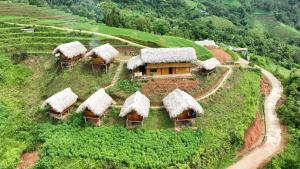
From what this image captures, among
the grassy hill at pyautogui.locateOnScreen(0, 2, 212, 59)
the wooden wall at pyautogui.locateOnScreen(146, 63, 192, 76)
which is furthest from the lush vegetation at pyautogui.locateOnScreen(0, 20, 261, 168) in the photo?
the grassy hill at pyautogui.locateOnScreen(0, 2, 212, 59)

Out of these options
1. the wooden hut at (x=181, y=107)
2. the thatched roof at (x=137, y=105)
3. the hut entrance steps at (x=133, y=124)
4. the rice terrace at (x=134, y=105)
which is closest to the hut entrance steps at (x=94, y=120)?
the rice terrace at (x=134, y=105)

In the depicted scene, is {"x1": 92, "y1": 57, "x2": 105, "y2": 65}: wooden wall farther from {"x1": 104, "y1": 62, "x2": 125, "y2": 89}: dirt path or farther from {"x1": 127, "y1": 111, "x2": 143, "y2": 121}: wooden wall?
{"x1": 127, "y1": 111, "x2": 143, "y2": 121}: wooden wall

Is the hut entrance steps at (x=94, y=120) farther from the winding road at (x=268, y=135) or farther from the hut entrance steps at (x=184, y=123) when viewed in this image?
the hut entrance steps at (x=184, y=123)

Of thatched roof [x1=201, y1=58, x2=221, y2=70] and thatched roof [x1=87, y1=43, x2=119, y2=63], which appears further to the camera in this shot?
thatched roof [x1=201, y1=58, x2=221, y2=70]

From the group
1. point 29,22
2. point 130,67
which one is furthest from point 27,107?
point 29,22

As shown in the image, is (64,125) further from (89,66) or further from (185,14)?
(185,14)

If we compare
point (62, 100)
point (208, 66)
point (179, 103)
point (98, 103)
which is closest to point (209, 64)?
point (208, 66)
